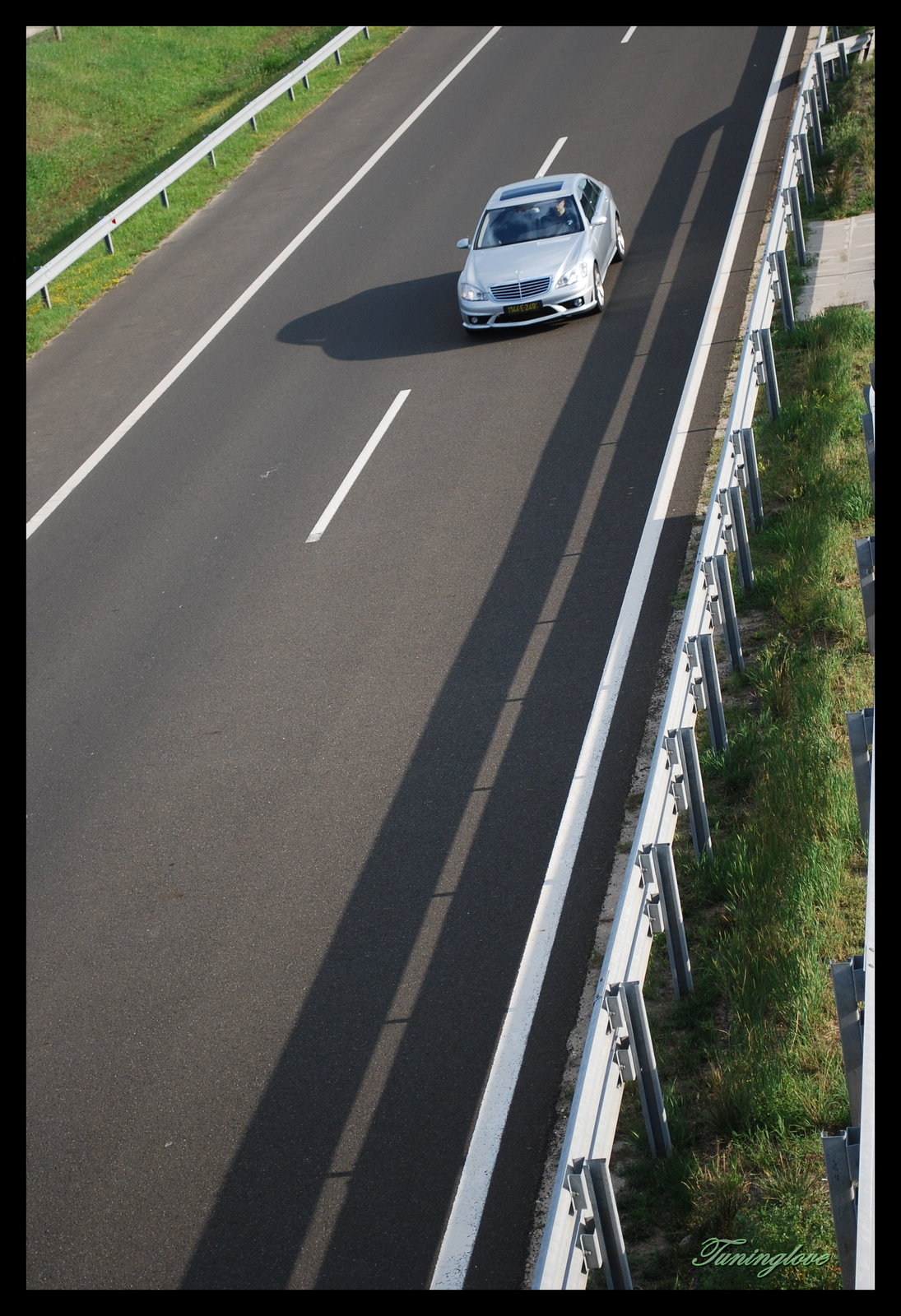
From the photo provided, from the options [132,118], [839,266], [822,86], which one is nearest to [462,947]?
[839,266]

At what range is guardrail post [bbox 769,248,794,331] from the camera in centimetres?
1327

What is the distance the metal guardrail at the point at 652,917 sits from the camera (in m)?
4.21

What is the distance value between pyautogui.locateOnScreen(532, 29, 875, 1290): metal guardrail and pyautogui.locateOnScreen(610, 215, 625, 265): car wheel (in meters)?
6.50

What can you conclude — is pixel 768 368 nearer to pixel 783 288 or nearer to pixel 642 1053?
pixel 783 288

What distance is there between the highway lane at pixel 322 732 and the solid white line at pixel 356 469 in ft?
0.35

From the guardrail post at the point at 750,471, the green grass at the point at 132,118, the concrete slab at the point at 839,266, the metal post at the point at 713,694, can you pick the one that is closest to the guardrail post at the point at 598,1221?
the metal post at the point at 713,694

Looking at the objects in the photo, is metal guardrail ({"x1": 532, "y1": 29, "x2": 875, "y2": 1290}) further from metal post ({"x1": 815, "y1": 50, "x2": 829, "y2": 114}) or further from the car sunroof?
metal post ({"x1": 815, "y1": 50, "x2": 829, "y2": 114})

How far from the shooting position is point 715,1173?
5.17 metres

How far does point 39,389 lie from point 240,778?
10.2 metres

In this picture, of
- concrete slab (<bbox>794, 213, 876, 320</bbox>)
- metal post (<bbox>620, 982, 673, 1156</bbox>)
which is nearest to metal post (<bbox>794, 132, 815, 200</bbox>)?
concrete slab (<bbox>794, 213, 876, 320</bbox>)

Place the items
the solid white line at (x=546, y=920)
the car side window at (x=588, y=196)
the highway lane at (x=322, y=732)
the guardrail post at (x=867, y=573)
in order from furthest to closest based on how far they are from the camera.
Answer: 1. the car side window at (x=588, y=196)
2. the guardrail post at (x=867, y=573)
3. the highway lane at (x=322, y=732)
4. the solid white line at (x=546, y=920)

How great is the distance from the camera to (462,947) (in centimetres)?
696

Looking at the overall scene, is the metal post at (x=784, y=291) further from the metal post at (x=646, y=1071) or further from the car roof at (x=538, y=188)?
the metal post at (x=646, y=1071)
